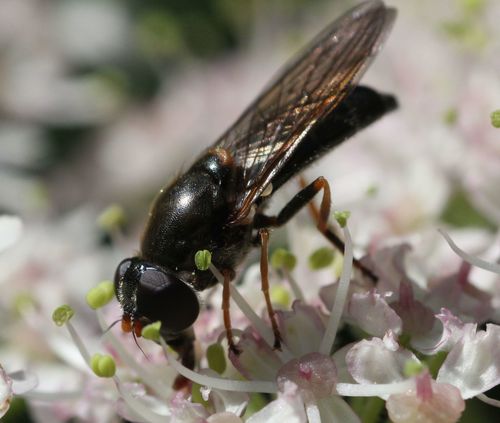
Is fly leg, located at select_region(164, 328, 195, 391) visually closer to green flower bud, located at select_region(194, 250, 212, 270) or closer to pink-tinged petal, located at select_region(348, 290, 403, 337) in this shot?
green flower bud, located at select_region(194, 250, 212, 270)

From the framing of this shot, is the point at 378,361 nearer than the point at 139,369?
Yes

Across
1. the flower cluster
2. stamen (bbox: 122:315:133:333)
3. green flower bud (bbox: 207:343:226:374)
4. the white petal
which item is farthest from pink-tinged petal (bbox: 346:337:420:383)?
the white petal

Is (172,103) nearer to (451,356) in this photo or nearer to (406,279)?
(406,279)

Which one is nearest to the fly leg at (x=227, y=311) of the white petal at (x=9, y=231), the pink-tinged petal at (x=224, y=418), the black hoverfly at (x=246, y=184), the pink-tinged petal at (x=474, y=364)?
the black hoverfly at (x=246, y=184)

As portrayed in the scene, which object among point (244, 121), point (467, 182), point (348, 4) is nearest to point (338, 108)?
point (244, 121)

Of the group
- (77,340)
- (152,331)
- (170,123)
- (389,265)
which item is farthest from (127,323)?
(170,123)

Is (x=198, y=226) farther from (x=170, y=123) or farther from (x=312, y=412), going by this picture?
(x=170, y=123)
